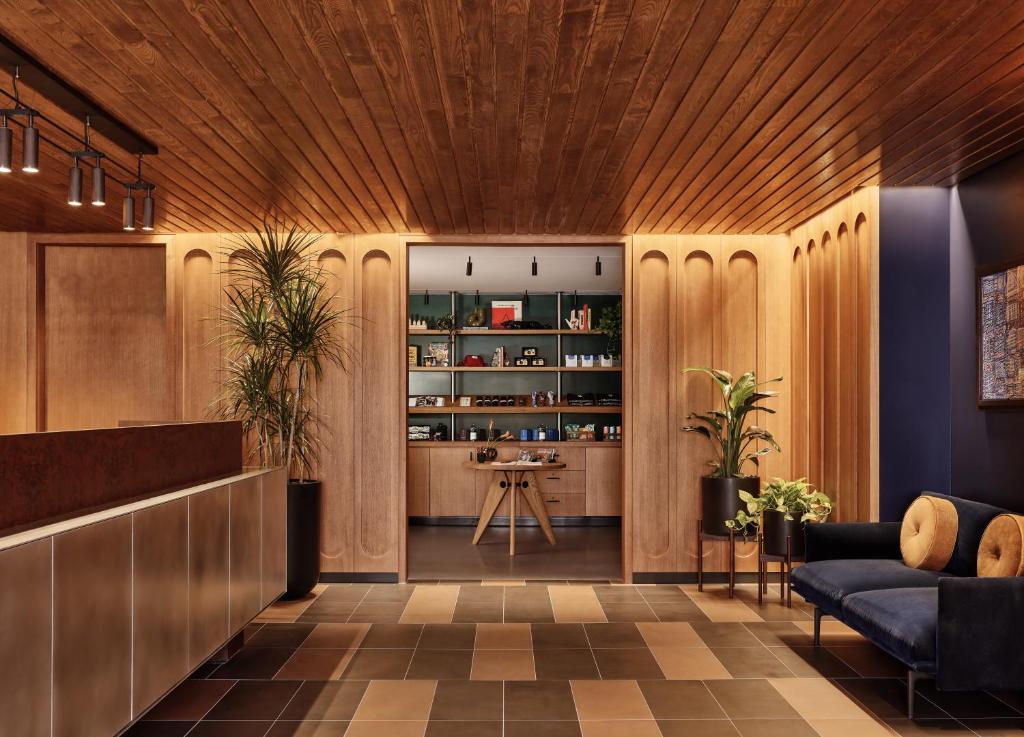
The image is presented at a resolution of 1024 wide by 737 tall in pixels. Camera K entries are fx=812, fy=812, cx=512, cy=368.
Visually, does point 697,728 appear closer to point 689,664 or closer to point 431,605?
point 689,664

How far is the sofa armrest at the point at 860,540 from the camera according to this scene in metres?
4.84

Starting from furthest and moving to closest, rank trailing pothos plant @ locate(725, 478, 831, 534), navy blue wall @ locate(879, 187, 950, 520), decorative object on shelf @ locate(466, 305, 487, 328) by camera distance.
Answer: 1. decorative object on shelf @ locate(466, 305, 487, 328)
2. trailing pothos plant @ locate(725, 478, 831, 534)
3. navy blue wall @ locate(879, 187, 950, 520)

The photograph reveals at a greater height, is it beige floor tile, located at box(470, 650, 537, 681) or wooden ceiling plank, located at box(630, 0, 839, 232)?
wooden ceiling plank, located at box(630, 0, 839, 232)

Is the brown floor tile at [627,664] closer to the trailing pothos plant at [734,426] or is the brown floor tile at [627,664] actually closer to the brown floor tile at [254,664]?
the brown floor tile at [254,664]

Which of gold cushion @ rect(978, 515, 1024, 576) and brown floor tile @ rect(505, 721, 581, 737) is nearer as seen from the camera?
brown floor tile @ rect(505, 721, 581, 737)

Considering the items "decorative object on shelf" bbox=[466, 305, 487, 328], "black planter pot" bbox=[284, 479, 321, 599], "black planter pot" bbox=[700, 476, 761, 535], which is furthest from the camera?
"decorative object on shelf" bbox=[466, 305, 487, 328]

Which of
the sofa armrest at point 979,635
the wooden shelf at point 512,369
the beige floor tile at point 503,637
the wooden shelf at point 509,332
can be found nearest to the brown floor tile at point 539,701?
the beige floor tile at point 503,637

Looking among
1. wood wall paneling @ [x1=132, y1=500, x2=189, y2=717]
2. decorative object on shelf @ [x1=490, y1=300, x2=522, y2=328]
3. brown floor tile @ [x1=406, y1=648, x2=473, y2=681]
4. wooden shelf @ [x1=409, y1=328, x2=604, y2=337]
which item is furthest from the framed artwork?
decorative object on shelf @ [x1=490, y1=300, x2=522, y2=328]

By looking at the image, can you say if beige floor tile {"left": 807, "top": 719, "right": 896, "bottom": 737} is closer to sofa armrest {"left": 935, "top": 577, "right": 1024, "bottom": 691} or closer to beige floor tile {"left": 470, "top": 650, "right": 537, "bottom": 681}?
sofa armrest {"left": 935, "top": 577, "right": 1024, "bottom": 691}

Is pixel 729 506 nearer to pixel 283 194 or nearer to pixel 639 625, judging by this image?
pixel 639 625

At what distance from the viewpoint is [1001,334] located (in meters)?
4.36

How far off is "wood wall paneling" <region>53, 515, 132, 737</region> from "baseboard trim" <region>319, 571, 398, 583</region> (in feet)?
11.4

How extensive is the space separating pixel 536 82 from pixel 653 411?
365cm

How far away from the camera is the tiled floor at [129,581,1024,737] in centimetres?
359
